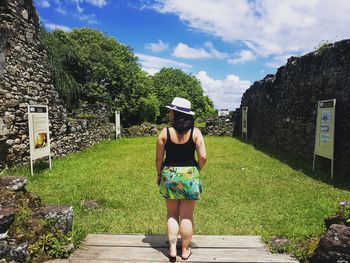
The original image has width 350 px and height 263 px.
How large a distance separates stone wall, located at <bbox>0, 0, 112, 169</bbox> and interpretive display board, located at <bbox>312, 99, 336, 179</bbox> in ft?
25.4

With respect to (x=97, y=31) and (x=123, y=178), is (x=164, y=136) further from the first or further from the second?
(x=97, y=31)

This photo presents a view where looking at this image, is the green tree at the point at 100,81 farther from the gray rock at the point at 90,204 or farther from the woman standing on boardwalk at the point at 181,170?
the woman standing on boardwalk at the point at 181,170

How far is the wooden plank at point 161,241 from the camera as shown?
4168 mm

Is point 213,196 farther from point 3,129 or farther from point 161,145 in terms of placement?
point 3,129

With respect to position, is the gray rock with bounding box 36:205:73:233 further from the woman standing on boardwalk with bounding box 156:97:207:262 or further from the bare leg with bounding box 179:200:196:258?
the bare leg with bounding box 179:200:196:258

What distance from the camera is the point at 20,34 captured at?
9.55 meters

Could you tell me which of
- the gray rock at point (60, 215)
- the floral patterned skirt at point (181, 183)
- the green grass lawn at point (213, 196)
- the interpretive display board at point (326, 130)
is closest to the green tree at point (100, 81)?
the green grass lawn at point (213, 196)

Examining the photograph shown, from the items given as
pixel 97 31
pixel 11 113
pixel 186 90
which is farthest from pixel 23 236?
pixel 186 90

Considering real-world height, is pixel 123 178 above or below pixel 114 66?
below

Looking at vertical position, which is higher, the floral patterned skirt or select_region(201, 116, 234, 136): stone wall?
the floral patterned skirt

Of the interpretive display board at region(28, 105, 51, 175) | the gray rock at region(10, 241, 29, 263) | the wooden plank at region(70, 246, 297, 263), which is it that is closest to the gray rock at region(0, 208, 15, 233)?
the gray rock at region(10, 241, 29, 263)

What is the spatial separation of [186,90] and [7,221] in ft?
174

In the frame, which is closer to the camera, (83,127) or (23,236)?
(23,236)

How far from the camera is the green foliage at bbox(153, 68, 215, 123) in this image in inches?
2003
